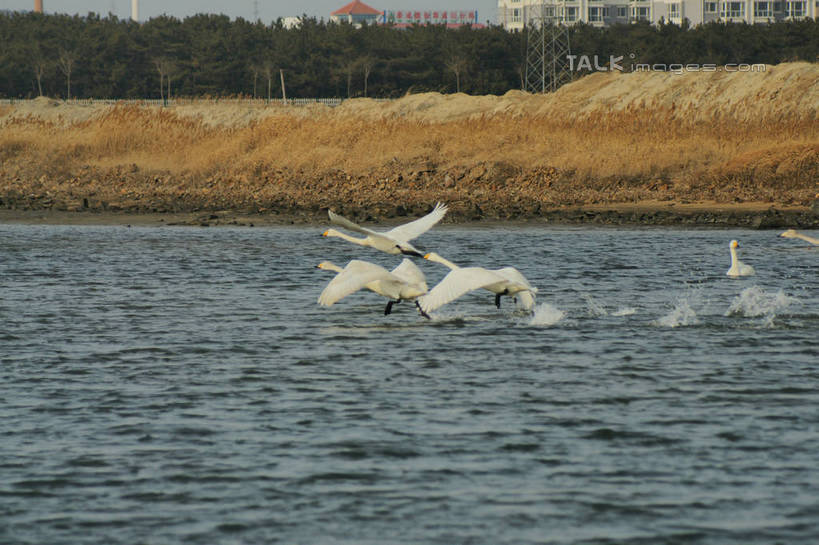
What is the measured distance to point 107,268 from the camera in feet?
75.5

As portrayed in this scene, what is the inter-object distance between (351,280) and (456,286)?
1.34 m

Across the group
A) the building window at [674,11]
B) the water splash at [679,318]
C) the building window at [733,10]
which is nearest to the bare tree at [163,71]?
the water splash at [679,318]

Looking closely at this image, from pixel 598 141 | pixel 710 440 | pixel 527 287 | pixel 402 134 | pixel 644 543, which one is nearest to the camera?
pixel 644 543

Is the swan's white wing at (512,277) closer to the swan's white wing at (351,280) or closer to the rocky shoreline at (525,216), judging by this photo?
the swan's white wing at (351,280)

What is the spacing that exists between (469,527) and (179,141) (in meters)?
38.4

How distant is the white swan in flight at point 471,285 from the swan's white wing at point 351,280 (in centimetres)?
59

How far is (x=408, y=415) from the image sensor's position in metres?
10.7

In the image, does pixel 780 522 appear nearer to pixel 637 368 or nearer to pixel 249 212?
pixel 637 368

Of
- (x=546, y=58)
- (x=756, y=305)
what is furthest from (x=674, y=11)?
(x=756, y=305)

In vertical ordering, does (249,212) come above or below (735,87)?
below

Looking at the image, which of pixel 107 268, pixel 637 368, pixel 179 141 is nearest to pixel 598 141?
pixel 179 141

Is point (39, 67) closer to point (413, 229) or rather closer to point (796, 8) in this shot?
point (413, 229)

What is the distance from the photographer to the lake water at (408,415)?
26.0 feet

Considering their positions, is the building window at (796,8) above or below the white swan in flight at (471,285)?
above
